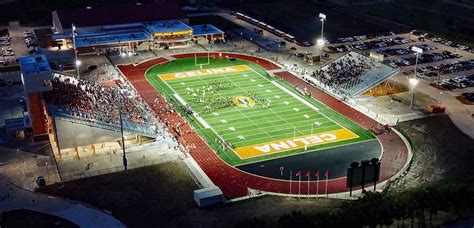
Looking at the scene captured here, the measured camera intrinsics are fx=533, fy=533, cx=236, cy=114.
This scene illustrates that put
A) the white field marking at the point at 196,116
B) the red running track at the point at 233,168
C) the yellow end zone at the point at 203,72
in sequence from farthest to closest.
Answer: the yellow end zone at the point at 203,72
the white field marking at the point at 196,116
the red running track at the point at 233,168

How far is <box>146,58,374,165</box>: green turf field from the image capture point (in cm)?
5759

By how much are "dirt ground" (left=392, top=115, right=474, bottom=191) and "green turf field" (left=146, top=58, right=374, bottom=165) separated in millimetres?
5568

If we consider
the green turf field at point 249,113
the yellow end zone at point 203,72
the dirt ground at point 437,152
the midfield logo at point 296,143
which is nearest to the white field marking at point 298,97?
the green turf field at point 249,113

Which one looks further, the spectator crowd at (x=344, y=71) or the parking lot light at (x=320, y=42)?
the parking lot light at (x=320, y=42)

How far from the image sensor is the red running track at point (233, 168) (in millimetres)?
48875

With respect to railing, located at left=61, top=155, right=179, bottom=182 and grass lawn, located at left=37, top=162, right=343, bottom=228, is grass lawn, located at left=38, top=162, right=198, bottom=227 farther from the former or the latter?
railing, located at left=61, top=155, right=179, bottom=182

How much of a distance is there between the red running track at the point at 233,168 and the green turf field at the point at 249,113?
1301mm

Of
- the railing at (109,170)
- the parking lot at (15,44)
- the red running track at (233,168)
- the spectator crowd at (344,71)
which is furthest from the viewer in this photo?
the parking lot at (15,44)

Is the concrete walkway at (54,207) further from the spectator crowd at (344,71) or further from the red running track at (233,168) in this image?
the spectator crowd at (344,71)

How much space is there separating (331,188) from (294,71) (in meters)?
37.3

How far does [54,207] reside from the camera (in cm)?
4456

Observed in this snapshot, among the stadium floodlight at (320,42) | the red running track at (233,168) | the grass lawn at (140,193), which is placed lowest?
the red running track at (233,168)

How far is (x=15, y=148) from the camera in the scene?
5678cm

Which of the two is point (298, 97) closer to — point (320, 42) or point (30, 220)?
point (320, 42)
